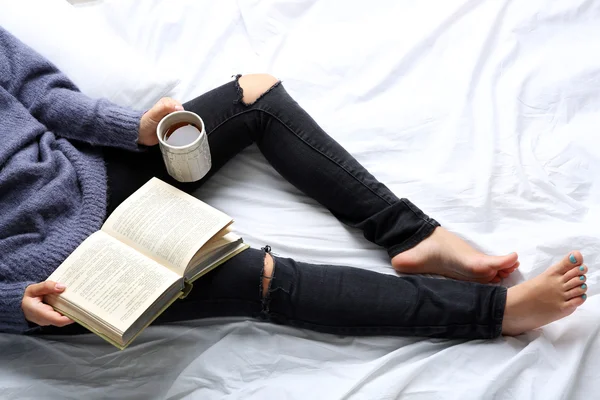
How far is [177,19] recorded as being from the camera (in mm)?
1343

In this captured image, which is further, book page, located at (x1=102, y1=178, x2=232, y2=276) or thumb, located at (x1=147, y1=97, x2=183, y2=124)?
thumb, located at (x1=147, y1=97, x2=183, y2=124)

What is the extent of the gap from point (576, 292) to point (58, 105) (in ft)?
2.81

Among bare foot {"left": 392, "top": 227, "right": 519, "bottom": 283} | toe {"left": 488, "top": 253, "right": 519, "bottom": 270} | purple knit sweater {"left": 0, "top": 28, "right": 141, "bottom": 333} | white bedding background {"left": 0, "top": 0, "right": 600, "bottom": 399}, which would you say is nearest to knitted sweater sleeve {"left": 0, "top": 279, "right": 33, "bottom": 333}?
purple knit sweater {"left": 0, "top": 28, "right": 141, "bottom": 333}

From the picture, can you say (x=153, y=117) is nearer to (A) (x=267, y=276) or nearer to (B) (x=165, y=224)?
Result: (B) (x=165, y=224)

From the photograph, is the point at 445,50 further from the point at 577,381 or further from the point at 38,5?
the point at 38,5

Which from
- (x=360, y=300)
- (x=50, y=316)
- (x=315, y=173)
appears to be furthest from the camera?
(x=315, y=173)

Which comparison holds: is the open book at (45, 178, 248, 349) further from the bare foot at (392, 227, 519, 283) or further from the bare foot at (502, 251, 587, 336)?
the bare foot at (502, 251, 587, 336)

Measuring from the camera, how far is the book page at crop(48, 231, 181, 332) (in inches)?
33.8

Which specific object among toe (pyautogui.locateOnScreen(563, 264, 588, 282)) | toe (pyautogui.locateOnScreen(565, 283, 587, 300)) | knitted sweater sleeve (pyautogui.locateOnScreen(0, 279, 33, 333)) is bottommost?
knitted sweater sleeve (pyautogui.locateOnScreen(0, 279, 33, 333))

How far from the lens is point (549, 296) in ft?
3.04

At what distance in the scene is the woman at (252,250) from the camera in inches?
36.9

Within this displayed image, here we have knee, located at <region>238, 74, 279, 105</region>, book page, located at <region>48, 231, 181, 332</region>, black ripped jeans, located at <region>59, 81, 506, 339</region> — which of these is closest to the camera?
book page, located at <region>48, 231, 181, 332</region>

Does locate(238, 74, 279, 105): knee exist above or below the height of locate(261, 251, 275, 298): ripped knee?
above

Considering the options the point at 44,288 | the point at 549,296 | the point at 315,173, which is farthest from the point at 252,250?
the point at 549,296
